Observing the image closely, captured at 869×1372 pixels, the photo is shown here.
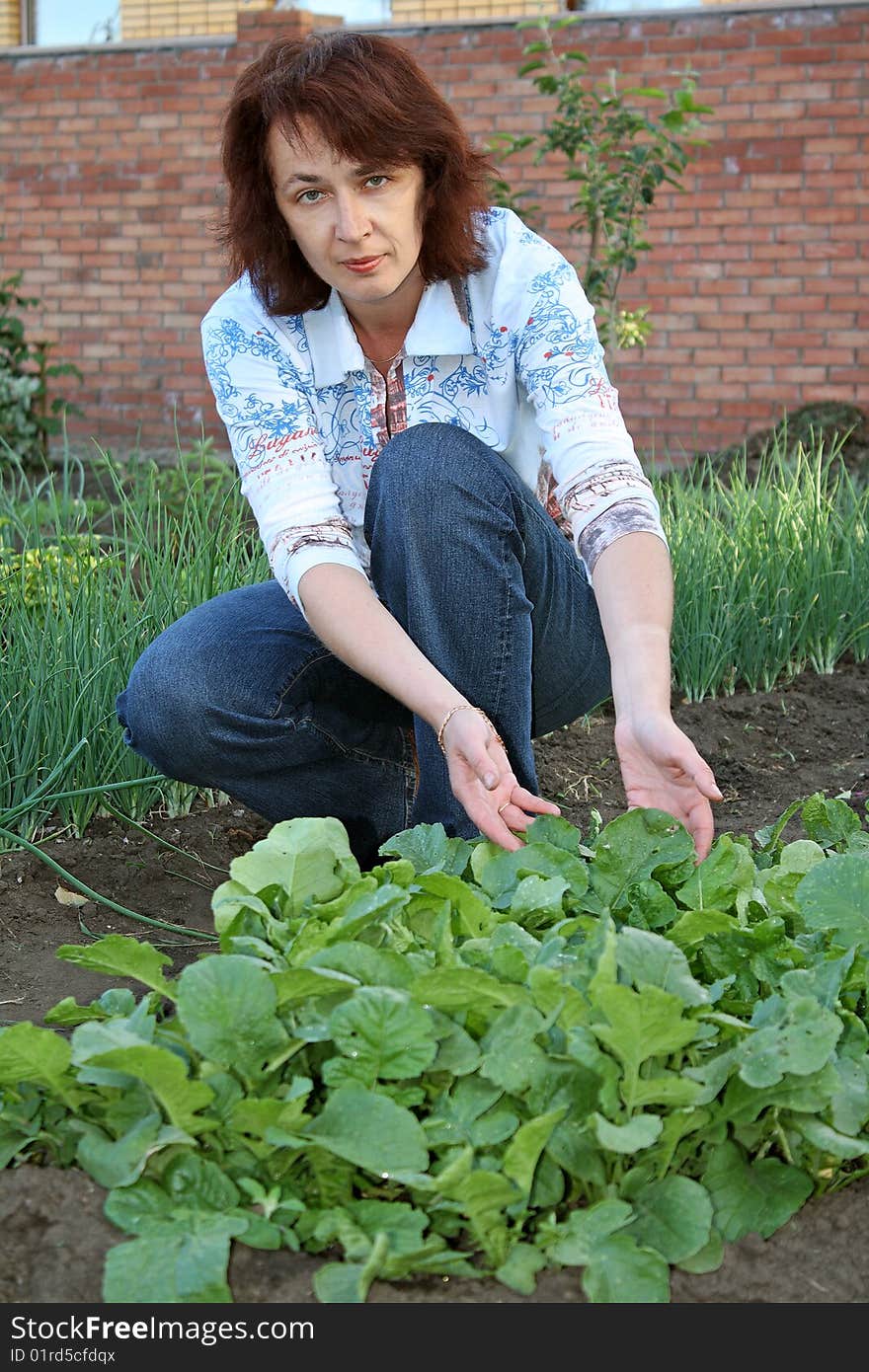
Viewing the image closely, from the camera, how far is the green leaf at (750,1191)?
3.43 feet

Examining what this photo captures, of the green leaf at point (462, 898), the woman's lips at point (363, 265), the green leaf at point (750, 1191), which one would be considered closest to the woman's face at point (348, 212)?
the woman's lips at point (363, 265)

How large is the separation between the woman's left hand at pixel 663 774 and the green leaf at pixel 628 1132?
41 cm

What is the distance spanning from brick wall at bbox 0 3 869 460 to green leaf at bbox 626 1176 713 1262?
562cm

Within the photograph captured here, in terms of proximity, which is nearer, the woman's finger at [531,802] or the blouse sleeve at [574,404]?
the woman's finger at [531,802]

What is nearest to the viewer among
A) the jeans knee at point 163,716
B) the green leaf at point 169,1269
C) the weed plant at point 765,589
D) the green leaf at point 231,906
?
the green leaf at point 169,1269

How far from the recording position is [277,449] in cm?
185

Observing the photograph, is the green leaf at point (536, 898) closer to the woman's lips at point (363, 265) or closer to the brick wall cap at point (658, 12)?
the woman's lips at point (363, 265)

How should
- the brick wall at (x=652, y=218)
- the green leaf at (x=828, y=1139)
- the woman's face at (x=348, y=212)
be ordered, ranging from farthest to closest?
the brick wall at (x=652, y=218) → the woman's face at (x=348, y=212) → the green leaf at (x=828, y=1139)

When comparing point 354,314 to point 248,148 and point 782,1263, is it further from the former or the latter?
point 782,1263

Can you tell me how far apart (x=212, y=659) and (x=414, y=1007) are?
3.06ft

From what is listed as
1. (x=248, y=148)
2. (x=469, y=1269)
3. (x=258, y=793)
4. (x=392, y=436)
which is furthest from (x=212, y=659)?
(x=469, y=1269)

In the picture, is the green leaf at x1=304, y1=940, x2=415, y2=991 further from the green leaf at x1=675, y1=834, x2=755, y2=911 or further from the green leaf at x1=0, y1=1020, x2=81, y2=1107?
the green leaf at x1=675, y1=834, x2=755, y2=911

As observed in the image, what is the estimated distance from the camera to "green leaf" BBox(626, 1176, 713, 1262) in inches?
38.7

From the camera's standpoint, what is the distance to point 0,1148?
110 cm
